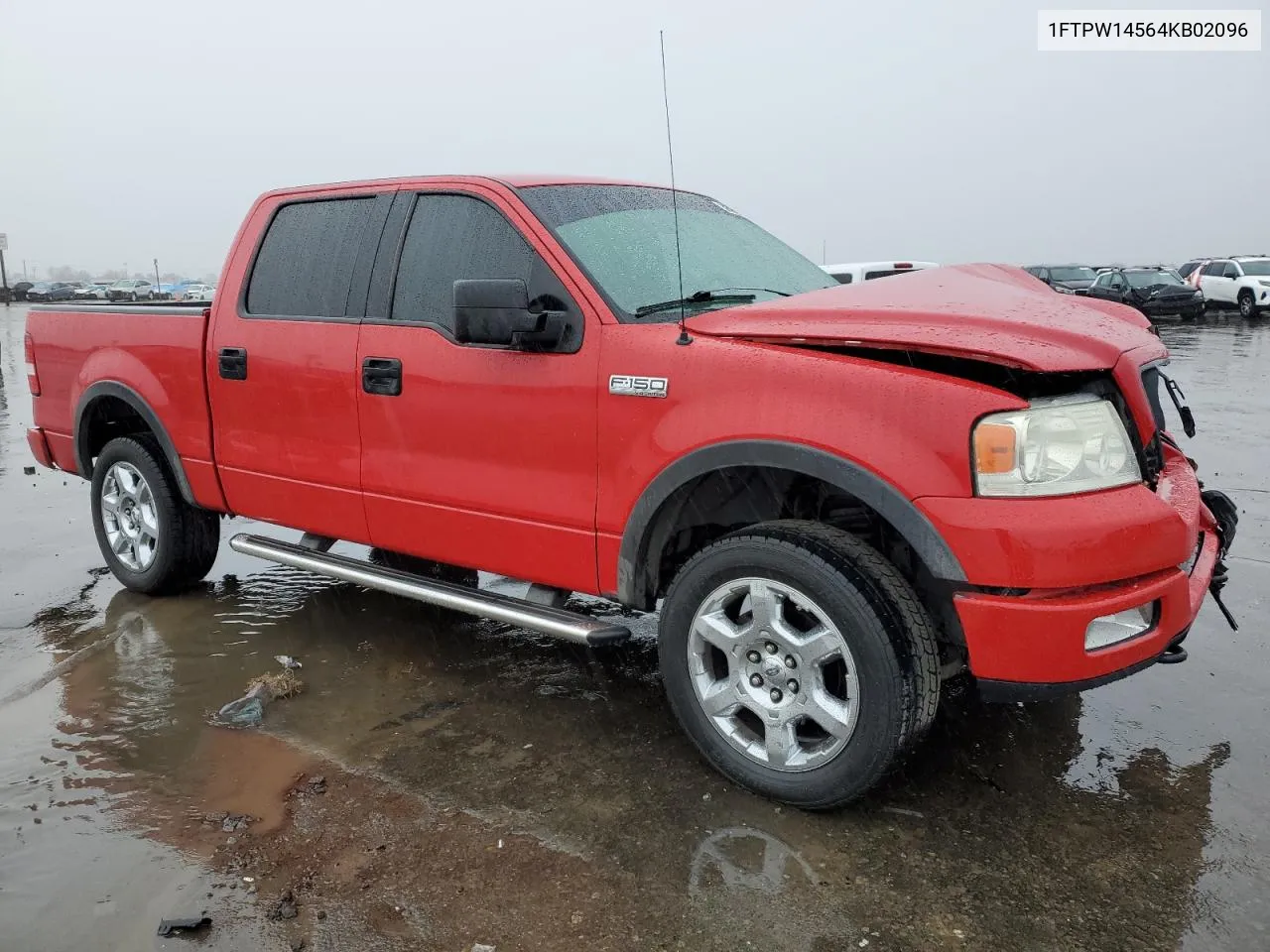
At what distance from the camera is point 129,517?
5.09 m

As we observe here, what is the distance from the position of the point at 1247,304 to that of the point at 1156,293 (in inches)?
99.2

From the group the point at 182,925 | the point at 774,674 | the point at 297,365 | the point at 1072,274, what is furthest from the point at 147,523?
the point at 1072,274

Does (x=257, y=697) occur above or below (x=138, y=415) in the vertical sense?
below

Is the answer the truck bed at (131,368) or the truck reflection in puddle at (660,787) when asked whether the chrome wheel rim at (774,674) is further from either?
the truck bed at (131,368)

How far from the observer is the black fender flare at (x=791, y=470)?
8.50ft

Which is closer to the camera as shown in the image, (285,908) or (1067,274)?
(285,908)

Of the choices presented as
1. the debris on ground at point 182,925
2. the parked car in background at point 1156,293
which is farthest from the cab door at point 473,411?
the parked car in background at point 1156,293

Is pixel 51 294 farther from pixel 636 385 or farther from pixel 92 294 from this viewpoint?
pixel 636 385

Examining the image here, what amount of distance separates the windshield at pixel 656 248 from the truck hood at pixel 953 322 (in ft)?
1.19

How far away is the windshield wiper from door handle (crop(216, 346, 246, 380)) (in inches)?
80.0

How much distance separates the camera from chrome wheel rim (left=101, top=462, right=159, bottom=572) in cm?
495

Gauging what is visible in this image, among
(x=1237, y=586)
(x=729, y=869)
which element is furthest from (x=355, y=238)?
(x=1237, y=586)

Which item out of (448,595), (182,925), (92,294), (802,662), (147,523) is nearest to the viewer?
(182,925)

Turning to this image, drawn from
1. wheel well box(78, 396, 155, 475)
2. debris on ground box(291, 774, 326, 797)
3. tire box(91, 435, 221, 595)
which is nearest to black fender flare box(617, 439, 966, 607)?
debris on ground box(291, 774, 326, 797)
